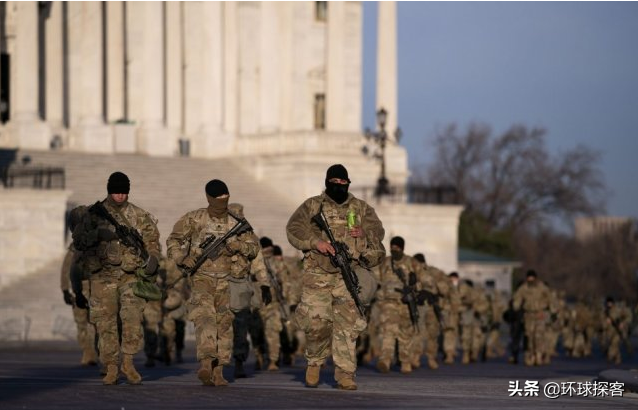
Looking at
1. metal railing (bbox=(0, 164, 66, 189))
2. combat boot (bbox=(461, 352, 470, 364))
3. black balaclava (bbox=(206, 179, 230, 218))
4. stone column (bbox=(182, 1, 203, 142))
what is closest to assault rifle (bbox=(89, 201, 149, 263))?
black balaclava (bbox=(206, 179, 230, 218))

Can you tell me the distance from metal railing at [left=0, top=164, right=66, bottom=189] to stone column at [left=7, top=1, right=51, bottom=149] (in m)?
5.84

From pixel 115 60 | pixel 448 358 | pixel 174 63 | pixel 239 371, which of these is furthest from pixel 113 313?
pixel 174 63

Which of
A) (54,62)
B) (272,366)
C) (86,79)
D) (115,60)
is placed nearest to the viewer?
(272,366)

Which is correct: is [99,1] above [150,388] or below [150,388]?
above

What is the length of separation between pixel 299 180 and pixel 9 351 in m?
26.7

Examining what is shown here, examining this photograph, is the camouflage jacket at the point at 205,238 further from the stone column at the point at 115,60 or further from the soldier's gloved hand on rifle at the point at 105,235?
the stone column at the point at 115,60

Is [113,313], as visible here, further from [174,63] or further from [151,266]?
[174,63]

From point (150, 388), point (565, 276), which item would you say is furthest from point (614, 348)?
point (565, 276)

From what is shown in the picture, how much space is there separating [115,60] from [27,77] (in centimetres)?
442

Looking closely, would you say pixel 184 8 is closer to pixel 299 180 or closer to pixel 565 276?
pixel 299 180

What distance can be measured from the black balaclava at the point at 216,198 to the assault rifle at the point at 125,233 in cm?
80

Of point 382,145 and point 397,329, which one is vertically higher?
point 382,145

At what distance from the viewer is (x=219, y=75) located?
214 ft

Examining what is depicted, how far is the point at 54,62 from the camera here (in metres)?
62.8
